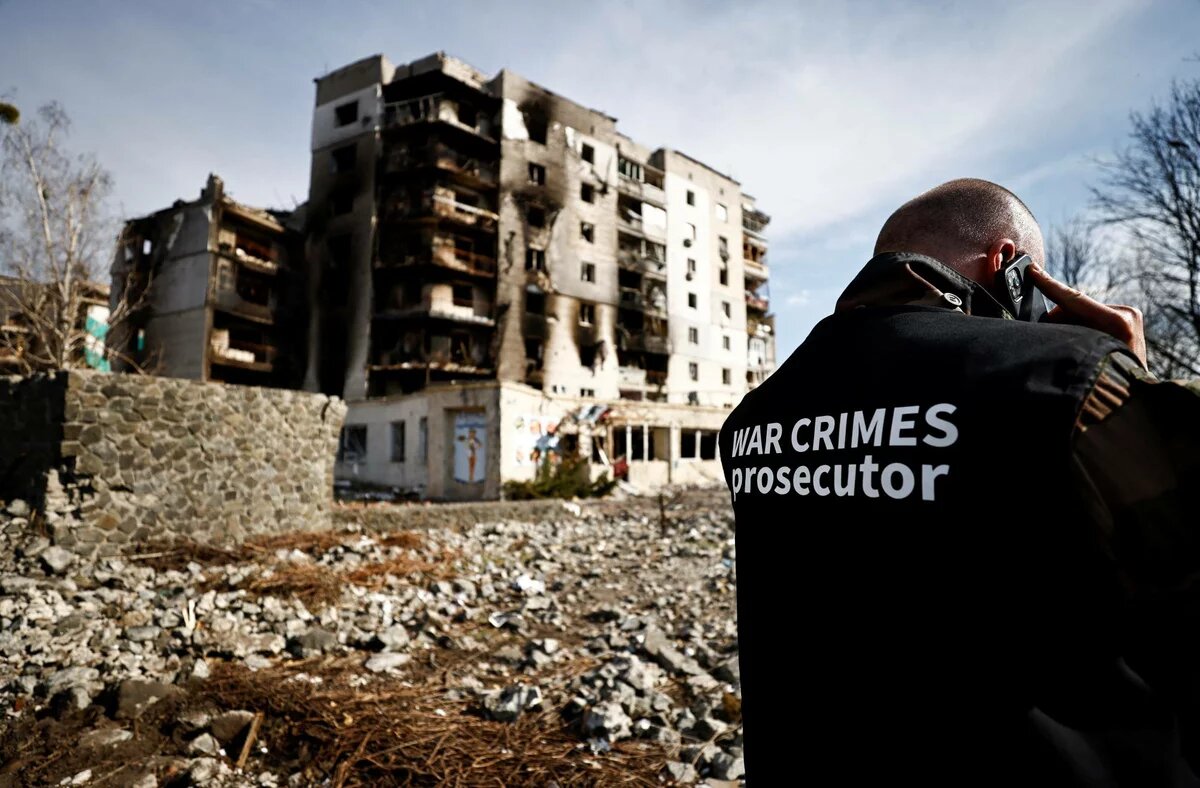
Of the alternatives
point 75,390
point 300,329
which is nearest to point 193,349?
point 300,329

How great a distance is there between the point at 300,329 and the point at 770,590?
3692 centimetres

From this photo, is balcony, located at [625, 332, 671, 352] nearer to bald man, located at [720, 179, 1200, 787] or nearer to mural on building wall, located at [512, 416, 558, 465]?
mural on building wall, located at [512, 416, 558, 465]

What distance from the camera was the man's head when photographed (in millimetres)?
1354

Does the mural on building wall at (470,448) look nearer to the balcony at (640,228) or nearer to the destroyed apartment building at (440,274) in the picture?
the destroyed apartment building at (440,274)

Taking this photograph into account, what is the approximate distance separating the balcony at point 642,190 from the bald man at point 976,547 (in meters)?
39.4

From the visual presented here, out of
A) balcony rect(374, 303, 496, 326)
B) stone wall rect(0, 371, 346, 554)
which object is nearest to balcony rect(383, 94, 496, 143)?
balcony rect(374, 303, 496, 326)

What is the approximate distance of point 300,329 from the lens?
33844 millimetres

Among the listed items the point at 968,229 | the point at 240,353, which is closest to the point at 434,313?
the point at 240,353

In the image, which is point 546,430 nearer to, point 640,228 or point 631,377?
point 631,377

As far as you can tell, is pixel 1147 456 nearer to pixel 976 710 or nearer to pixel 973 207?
pixel 976 710

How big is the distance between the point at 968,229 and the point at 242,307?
35533 mm

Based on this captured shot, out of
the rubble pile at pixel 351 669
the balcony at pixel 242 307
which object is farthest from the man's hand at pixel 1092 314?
the balcony at pixel 242 307

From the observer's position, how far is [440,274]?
3238cm

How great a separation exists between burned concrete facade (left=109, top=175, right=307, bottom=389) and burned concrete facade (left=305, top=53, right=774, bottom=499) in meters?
1.56
